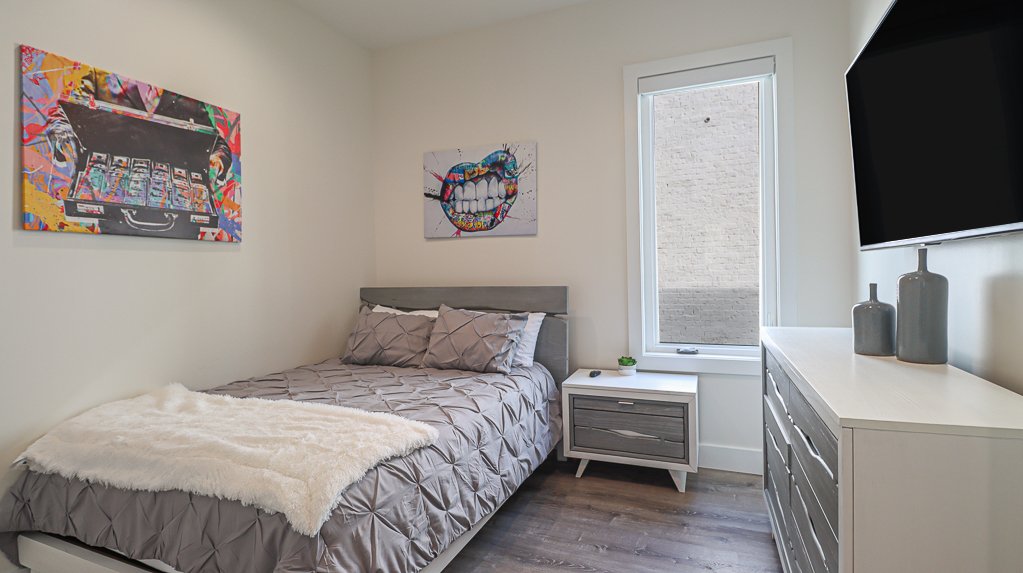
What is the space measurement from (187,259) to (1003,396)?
293 centimetres

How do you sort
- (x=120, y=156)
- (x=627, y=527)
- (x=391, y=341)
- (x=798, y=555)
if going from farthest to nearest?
(x=391, y=341) < (x=627, y=527) < (x=120, y=156) < (x=798, y=555)

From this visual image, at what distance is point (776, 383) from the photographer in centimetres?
177

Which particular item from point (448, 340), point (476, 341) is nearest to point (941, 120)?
point (476, 341)

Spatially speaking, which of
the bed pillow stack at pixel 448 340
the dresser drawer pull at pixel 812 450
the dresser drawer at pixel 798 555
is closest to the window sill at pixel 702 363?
the bed pillow stack at pixel 448 340

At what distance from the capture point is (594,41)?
304 centimetres

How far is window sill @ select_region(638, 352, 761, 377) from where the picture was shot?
2734 millimetres

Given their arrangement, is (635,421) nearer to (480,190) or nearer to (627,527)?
(627,527)

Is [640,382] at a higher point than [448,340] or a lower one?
lower

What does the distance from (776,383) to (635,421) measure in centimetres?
97

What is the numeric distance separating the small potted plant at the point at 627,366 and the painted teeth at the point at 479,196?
4.24 ft

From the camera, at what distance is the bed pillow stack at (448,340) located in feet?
8.98

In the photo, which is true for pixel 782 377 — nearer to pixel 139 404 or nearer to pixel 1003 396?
pixel 1003 396

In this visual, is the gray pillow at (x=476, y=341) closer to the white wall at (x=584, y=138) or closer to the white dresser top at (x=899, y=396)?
the white wall at (x=584, y=138)

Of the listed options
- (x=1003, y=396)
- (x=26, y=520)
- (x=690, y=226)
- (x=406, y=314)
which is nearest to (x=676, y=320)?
(x=690, y=226)
